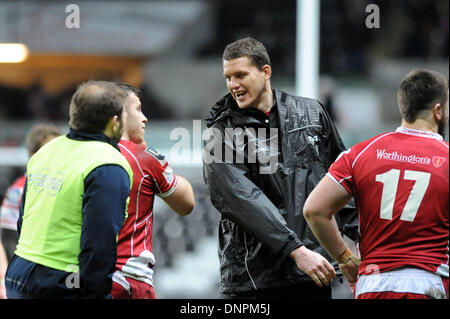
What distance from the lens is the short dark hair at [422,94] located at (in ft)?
9.33

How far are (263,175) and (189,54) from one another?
15.1 m

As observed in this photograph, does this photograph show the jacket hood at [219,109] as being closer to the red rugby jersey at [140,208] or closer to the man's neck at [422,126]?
the red rugby jersey at [140,208]

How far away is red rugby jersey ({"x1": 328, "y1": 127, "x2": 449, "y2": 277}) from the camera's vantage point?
8.86ft

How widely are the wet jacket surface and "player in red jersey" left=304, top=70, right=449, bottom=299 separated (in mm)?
334

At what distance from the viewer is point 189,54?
18.0 metres

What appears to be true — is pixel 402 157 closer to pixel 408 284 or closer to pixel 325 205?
pixel 325 205

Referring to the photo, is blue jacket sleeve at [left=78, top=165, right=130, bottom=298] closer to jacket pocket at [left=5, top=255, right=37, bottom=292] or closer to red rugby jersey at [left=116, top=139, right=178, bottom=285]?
jacket pocket at [left=5, top=255, right=37, bottom=292]

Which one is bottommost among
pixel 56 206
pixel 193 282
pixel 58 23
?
pixel 193 282

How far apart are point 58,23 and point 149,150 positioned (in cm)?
1479

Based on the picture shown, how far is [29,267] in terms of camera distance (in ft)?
8.83

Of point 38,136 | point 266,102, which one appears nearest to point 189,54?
point 38,136

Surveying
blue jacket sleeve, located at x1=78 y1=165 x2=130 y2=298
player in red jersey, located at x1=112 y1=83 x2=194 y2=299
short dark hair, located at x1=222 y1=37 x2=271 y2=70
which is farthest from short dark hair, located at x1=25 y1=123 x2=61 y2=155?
blue jacket sleeve, located at x1=78 y1=165 x2=130 y2=298
